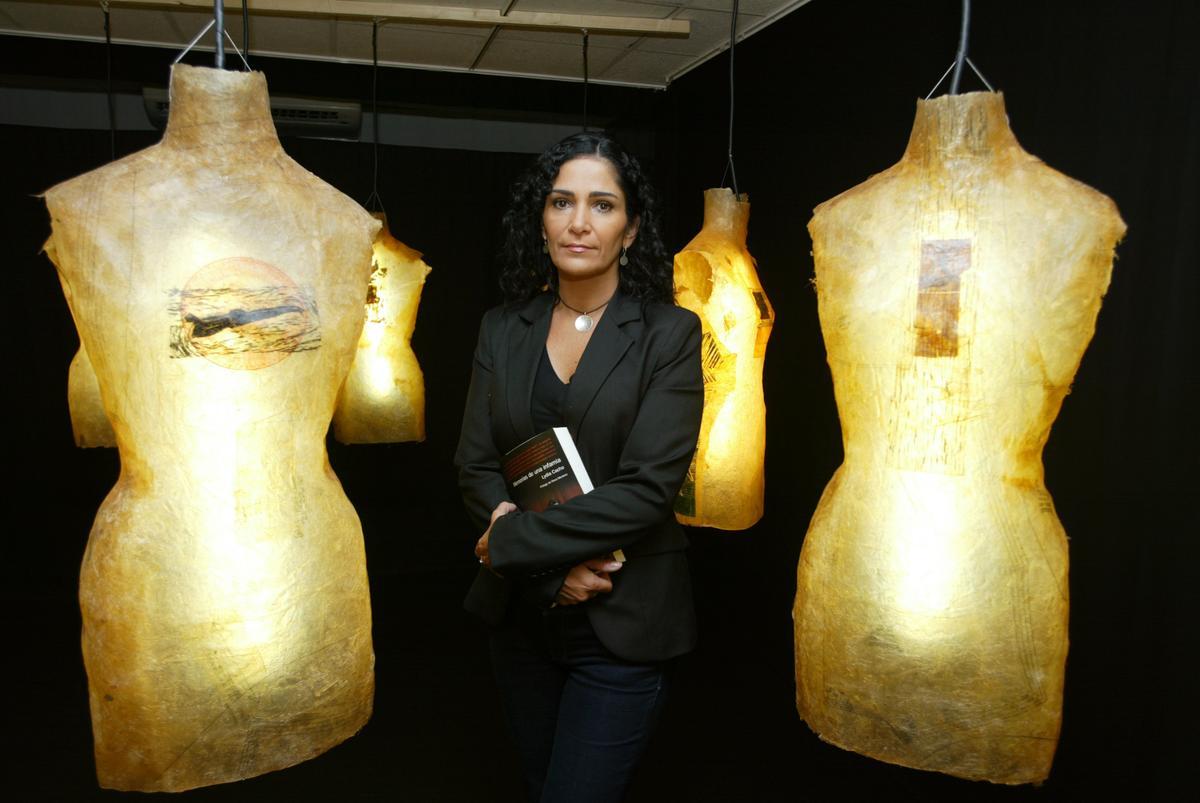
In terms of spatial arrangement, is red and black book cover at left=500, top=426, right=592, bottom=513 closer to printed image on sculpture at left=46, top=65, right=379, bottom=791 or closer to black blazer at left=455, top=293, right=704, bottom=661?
black blazer at left=455, top=293, right=704, bottom=661

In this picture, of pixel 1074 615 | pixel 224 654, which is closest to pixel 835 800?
pixel 1074 615

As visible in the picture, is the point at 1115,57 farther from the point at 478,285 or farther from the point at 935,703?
the point at 478,285

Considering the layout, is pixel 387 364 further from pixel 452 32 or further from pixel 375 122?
pixel 452 32

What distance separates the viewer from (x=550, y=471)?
157 centimetres

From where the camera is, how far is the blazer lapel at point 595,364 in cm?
163

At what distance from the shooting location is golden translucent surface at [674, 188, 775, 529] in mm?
2645

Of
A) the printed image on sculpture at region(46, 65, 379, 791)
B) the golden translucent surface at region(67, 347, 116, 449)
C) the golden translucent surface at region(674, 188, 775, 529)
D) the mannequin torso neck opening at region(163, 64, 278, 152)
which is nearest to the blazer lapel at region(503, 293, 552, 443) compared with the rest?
the printed image on sculpture at region(46, 65, 379, 791)

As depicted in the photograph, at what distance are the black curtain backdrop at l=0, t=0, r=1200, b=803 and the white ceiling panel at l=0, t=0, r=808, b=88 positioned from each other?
0.11m

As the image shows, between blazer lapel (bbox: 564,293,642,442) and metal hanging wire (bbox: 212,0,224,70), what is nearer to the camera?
metal hanging wire (bbox: 212,0,224,70)

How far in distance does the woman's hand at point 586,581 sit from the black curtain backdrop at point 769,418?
50.0 inches

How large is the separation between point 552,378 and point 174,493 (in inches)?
26.7

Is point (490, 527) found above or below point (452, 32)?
below

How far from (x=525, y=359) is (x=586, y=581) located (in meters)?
0.45

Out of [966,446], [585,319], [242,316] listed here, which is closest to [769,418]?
[585,319]
